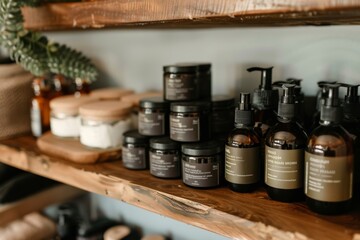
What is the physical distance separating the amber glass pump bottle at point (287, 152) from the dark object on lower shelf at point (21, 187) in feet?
2.04

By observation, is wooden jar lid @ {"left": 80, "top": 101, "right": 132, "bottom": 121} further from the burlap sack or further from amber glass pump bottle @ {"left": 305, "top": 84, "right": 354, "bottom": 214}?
amber glass pump bottle @ {"left": 305, "top": 84, "right": 354, "bottom": 214}

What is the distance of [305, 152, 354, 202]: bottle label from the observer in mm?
481

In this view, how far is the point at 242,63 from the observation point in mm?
773

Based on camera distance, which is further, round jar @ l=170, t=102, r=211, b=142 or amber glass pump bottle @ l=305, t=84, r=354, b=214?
round jar @ l=170, t=102, r=211, b=142

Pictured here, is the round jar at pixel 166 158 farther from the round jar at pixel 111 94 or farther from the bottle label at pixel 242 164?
the round jar at pixel 111 94

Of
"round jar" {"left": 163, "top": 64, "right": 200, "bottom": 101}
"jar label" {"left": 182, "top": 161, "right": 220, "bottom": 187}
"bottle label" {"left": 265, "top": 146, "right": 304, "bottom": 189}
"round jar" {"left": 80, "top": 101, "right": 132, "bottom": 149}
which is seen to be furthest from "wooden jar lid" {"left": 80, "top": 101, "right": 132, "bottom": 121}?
"bottle label" {"left": 265, "top": 146, "right": 304, "bottom": 189}

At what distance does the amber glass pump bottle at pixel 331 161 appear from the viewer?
48 centimetres

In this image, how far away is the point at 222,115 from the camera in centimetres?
69

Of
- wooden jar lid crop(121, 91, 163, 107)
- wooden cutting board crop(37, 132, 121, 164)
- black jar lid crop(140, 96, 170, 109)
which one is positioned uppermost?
black jar lid crop(140, 96, 170, 109)

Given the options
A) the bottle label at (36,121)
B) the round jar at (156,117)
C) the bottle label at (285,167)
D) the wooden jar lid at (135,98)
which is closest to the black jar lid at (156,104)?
the round jar at (156,117)

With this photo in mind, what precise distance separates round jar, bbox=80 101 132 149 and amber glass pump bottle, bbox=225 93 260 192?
26 centimetres

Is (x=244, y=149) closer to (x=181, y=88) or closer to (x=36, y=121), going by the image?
(x=181, y=88)

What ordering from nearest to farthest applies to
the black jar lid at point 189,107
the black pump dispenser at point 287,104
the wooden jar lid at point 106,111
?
the black pump dispenser at point 287,104 < the black jar lid at point 189,107 < the wooden jar lid at point 106,111

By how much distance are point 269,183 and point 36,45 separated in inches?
20.1
